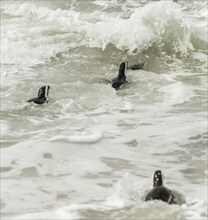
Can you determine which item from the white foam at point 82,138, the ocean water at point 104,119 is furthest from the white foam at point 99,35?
the white foam at point 82,138

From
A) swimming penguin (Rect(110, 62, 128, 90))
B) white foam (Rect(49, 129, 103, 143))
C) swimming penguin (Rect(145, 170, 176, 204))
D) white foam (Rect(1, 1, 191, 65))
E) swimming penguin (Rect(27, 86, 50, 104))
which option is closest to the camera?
swimming penguin (Rect(145, 170, 176, 204))

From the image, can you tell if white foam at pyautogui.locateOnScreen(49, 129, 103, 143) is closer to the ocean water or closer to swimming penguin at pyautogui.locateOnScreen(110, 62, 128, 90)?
the ocean water

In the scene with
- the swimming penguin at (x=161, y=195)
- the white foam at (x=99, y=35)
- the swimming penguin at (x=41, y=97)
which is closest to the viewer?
the swimming penguin at (x=161, y=195)

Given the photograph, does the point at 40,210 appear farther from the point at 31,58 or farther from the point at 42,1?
the point at 42,1

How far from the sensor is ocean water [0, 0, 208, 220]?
16.6ft

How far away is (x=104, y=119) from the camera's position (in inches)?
293

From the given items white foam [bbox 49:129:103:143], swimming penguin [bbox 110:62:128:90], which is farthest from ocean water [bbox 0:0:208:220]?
swimming penguin [bbox 110:62:128:90]

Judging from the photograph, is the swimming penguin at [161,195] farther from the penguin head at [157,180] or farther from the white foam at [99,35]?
the white foam at [99,35]

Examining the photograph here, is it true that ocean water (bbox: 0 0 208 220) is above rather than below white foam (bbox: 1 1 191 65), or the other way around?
below

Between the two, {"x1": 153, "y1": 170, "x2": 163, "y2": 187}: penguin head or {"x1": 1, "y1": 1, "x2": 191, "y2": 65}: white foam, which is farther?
{"x1": 1, "y1": 1, "x2": 191, "y2": 65}: white foam

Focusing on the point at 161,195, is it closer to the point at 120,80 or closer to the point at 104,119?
the point at 104,119

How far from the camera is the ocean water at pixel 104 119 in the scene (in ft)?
16.6

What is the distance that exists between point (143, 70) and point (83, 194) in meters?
5.76

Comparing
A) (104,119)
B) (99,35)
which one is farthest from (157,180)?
(99,35)
